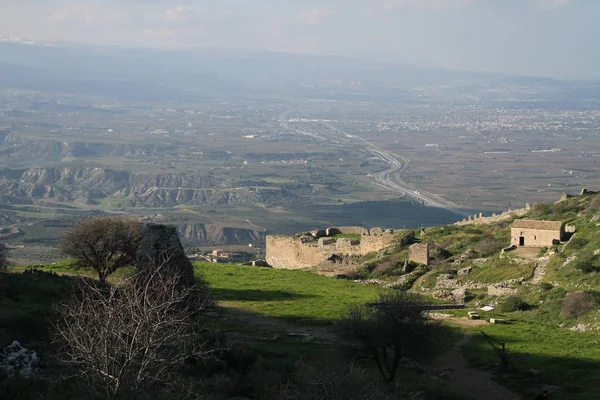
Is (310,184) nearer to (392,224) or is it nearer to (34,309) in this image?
(392,224)

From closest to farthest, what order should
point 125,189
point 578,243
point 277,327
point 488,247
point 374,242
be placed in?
point 277,327, point 578,243, point 488,247, point 374,242, point 125,189

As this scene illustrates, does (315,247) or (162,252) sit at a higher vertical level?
(162,252)

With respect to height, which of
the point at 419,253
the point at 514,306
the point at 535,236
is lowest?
the point at 419,253

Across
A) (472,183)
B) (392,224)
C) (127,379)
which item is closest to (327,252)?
(127,379)

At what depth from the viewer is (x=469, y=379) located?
2073cm

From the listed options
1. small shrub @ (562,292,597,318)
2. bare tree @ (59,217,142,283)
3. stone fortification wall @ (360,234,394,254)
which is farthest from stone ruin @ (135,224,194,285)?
stone fortification wall @ (360,234,394,254)

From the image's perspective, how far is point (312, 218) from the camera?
101 meters

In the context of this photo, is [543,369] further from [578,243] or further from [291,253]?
[291,253]

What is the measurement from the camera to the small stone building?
1502 inches

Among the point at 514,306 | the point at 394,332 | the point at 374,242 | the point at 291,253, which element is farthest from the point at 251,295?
the point at 291,253

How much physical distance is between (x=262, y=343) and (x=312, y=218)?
256ft

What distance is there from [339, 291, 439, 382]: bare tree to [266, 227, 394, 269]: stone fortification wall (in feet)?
83.3

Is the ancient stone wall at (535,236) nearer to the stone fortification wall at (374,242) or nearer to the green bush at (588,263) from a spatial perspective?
the green bush at (588,263)

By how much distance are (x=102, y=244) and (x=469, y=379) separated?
15.7 meters
